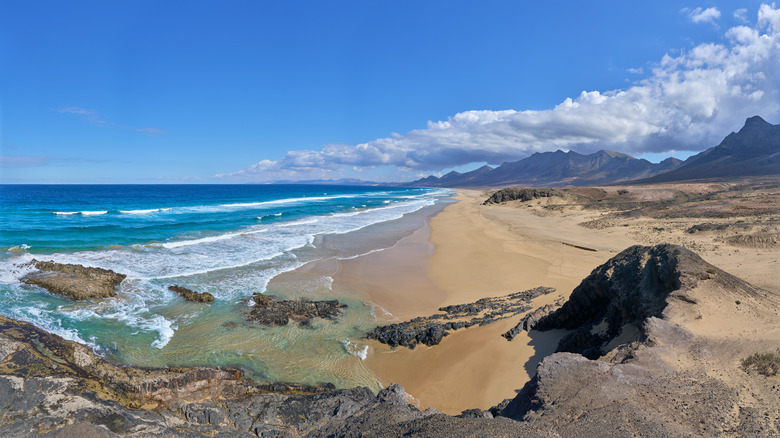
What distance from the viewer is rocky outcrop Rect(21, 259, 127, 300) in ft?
44.9

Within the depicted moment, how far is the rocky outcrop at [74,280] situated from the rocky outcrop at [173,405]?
15.1 feet

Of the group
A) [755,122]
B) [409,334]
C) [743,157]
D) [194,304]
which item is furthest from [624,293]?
[755,122]

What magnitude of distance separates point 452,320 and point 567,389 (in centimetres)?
719

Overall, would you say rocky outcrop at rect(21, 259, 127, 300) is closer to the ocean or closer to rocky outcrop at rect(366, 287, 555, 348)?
the ocean

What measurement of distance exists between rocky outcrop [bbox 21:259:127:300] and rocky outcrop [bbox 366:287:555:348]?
1123 cm

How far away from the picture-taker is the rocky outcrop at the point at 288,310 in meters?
12.5

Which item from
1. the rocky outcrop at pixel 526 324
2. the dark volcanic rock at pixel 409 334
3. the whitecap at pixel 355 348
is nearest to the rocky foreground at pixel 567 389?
the rocky outcrop at pixel 526 324

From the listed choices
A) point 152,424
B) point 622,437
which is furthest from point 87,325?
point 622,437

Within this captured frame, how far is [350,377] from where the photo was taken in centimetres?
927

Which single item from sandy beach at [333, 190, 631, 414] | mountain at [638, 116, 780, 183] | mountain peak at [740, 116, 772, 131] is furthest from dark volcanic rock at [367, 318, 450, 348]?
mountain peak at [740, 116, 772, 131]

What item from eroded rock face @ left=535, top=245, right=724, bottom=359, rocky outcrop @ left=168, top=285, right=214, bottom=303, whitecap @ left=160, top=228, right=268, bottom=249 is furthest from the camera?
whitecap @ left=160, top=228, right=268, bottom=249

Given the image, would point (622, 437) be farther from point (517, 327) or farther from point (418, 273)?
point (418, 273)

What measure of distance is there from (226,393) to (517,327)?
8.02 metres

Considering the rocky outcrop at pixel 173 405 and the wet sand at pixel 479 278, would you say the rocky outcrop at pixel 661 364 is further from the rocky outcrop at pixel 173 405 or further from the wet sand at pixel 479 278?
the wet sand at pixel 479 278
